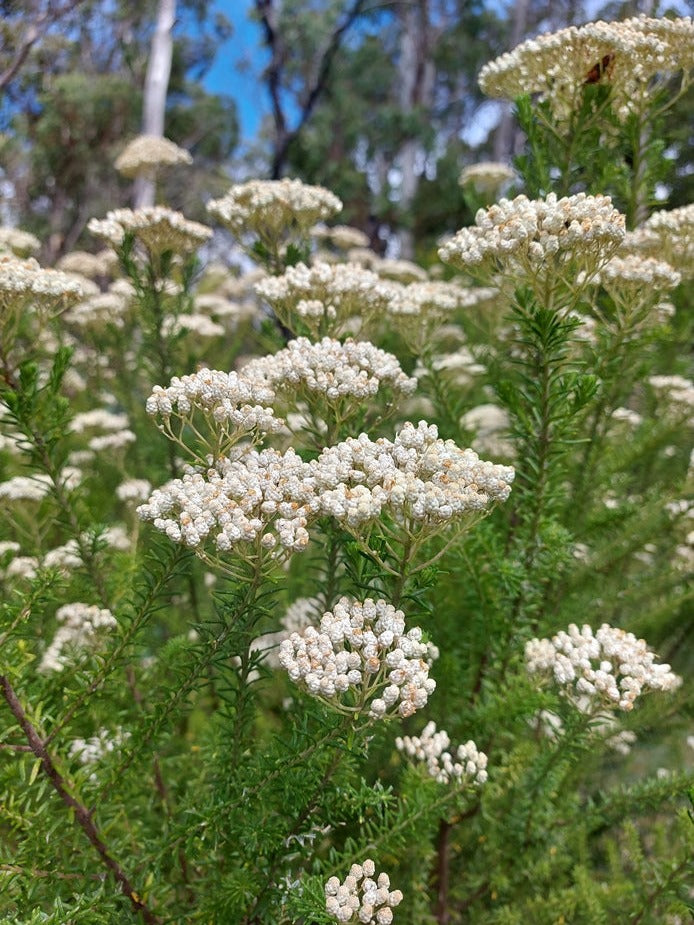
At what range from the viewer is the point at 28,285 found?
1596 mm

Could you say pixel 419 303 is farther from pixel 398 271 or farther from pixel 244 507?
pixel 398 271

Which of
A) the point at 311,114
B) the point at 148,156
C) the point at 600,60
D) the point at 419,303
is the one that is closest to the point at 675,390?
the point at 419,303

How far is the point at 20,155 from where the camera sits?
1764 centimetres

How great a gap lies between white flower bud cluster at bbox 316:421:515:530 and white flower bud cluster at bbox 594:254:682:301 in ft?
2.87

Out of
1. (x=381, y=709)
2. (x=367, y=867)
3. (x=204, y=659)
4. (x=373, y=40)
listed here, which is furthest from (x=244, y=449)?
(x=373, y=40)

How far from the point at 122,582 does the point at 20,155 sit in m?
19.9

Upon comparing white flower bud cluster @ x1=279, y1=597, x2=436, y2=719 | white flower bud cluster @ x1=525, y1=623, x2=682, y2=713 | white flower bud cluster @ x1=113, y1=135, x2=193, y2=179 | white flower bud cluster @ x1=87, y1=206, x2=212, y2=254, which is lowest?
white flower bud cluster @ x1=525, y1=623, x2=682, y2=713

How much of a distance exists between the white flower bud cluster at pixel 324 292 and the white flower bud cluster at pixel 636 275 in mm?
626

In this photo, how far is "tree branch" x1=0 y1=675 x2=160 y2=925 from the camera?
4.01 ft

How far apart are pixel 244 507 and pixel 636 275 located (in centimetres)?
133

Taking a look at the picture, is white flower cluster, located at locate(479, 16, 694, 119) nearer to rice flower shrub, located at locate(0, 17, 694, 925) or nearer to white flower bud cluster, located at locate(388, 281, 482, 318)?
rice flower shrub, located at locate(0, 17, 694, 925)

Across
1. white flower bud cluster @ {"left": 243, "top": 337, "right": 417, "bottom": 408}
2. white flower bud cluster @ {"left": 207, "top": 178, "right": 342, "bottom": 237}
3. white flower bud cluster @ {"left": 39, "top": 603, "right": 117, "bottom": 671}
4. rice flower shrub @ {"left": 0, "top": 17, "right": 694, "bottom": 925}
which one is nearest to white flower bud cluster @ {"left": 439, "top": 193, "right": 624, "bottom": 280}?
rice flower shrub @ {"left": 0, "top": 17, "right": 694, "bottom": 925}

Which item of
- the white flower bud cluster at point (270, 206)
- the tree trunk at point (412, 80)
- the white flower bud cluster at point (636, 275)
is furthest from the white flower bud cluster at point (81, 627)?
the tree trunk at point (412, 80)

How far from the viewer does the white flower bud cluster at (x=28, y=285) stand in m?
1.57
